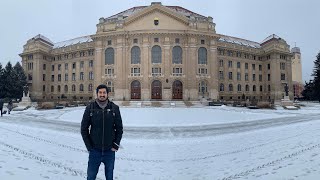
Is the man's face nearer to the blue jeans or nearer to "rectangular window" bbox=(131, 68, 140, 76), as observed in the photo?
the blue jeans

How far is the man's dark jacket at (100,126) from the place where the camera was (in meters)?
5.52

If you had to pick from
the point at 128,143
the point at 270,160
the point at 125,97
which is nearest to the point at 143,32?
the point at 125,97

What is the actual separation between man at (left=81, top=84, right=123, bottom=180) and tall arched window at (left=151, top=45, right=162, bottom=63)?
6035 cm

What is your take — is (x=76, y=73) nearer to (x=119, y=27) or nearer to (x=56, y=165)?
(x=119, y=27)

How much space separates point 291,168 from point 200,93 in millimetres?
59015

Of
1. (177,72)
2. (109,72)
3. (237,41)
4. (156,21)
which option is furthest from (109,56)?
(237,41)

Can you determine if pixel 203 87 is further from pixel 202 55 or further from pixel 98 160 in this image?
pixel 98 160

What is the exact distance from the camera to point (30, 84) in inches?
3253

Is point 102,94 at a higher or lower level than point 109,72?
lower

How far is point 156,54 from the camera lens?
65875 millimetres

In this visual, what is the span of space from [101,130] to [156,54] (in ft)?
A: 200

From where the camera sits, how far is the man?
18.1ft

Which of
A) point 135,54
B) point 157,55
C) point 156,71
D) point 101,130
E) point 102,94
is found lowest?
point 101,130

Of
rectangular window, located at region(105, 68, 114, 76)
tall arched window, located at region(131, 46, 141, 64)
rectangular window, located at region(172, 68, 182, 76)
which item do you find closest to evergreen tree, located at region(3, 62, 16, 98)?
rectangular window, located at region(105, 68, 114, 76)
